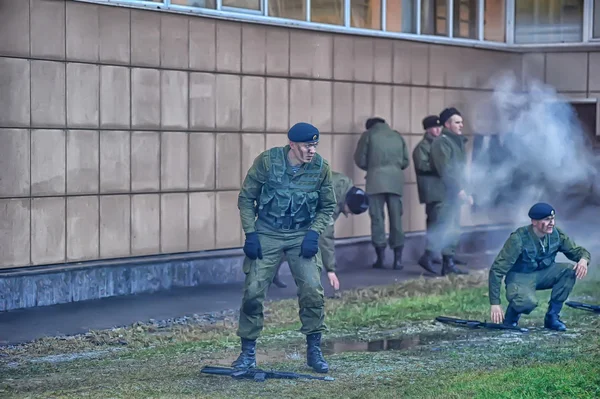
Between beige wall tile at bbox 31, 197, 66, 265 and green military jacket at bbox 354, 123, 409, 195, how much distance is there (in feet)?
14.6

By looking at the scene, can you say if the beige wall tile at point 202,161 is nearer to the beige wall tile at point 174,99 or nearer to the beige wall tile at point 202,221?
the beige wall tile at point 202,221

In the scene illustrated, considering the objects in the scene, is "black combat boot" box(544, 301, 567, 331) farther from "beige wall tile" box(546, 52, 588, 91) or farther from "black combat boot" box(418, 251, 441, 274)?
"beige wall tile" box(546, 52, 588, 91)

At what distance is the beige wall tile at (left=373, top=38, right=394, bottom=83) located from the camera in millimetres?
15836

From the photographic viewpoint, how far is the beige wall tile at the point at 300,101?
1463 cm

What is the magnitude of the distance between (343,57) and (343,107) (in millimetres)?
643

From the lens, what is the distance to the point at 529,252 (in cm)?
1009

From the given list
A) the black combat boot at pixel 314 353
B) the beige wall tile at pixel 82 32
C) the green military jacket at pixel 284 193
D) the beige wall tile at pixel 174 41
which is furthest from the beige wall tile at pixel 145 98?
the black combat boot at pixel 314 353

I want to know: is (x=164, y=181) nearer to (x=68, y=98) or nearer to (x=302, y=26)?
(x=68, y=98)

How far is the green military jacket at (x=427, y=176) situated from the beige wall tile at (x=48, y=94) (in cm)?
488

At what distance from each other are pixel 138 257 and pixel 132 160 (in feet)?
3.47

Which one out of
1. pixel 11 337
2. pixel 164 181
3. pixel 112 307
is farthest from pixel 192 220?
pixel 11 337

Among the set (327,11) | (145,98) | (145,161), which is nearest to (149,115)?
(145,98)

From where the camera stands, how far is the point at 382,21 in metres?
16.1

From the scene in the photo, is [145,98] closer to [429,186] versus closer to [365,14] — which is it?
[429,186]
